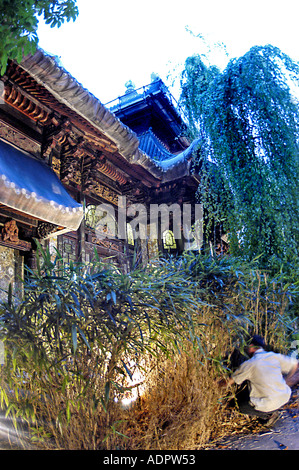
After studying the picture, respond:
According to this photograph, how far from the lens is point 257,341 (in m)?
3.81

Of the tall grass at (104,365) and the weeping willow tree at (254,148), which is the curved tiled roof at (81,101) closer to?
the weeping willow tree at (254,148)

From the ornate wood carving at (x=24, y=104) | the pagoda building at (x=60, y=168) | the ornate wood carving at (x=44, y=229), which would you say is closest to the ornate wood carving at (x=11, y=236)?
the pagoda building at (x=60, y=168)

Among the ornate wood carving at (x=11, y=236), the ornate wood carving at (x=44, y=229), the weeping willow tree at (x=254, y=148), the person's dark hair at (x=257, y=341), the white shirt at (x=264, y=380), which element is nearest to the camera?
the white shirt at (x=264, y=380)

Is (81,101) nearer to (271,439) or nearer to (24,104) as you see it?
(24,104)

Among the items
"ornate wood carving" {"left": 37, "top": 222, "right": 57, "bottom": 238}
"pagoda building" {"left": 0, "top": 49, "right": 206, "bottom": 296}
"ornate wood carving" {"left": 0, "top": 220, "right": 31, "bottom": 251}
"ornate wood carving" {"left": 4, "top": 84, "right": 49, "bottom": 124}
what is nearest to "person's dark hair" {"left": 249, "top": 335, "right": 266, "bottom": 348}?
"pagoda building" {"left": 0, "top": 49, "right": 206, "bottom": 296}

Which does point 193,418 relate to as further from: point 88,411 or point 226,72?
point 226,72

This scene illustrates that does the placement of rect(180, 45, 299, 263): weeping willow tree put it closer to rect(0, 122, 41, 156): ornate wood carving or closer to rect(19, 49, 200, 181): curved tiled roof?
rect(19, 49, 200, 181): curved tiled roof

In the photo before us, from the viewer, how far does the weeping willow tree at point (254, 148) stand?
5543 millimetres

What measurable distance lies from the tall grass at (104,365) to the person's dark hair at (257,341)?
0.60m

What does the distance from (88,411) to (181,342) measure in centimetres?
98

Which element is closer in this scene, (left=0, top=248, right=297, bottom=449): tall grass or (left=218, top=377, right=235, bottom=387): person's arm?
(left=0, top=248, right=297, bottom=449): tall grass

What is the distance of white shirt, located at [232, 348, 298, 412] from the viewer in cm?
329

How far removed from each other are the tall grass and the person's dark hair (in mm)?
599
